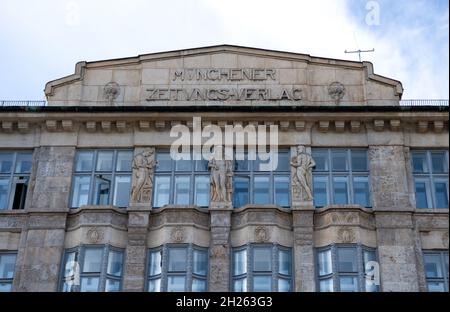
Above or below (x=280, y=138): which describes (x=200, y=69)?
above

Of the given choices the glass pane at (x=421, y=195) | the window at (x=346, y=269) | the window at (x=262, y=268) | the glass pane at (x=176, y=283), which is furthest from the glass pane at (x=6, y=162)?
the glass pane at (x=421, y=195)

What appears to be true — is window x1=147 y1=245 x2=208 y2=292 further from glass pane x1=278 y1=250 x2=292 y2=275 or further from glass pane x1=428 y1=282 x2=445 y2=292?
glass pane x1=428 y1=282 x2=445 y2=292

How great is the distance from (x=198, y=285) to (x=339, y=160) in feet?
21.3

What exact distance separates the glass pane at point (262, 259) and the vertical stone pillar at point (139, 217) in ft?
11.5

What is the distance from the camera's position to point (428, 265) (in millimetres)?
24578

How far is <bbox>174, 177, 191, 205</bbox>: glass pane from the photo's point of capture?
84.5 feet

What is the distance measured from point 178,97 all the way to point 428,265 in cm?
1025

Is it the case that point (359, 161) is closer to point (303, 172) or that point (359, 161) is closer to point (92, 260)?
point (303, 172)

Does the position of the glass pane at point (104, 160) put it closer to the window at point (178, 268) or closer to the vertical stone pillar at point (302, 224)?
the window at point (178, 268)

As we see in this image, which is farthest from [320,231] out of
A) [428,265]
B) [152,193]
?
[152,193]
